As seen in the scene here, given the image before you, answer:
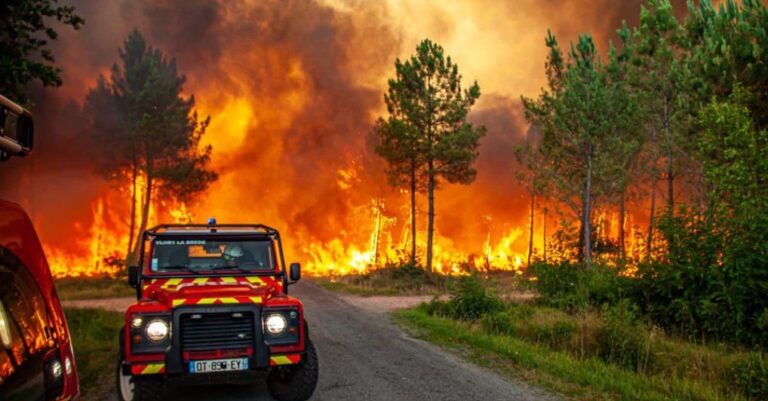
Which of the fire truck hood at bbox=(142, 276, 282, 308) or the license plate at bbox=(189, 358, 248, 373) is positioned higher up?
the fire truck hood at bbox=(142, 276, 282, 308)

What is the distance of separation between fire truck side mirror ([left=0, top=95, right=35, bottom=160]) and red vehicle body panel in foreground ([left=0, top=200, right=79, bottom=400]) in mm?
372

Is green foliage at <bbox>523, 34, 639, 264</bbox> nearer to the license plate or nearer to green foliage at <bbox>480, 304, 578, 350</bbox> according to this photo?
green foliage at <bbox>480, 304, 578, 350</bbox>

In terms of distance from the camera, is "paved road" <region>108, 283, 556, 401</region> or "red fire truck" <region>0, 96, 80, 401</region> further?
"paved road" <region>108, 283, 556, 401</region>

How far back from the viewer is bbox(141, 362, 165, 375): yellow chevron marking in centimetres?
611

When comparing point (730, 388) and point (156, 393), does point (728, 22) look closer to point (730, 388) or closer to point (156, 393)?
point (730, 388)

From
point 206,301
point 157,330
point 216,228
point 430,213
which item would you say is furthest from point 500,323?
point 430,213

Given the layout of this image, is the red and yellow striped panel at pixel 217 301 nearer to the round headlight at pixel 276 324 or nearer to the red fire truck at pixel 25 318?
the round headlight at pixel 276 324

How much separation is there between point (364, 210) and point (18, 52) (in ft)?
125

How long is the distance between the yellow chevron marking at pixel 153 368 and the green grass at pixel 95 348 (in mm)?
2003

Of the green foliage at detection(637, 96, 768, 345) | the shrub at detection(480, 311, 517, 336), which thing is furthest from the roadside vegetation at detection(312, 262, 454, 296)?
the green foliage at detection(637, 96, 768, 345)

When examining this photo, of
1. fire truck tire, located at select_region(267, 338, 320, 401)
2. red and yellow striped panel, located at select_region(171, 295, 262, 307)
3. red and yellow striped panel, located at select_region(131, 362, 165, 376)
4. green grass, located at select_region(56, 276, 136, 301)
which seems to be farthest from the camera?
green grass, located at select_region(56, 276, 136, 301)

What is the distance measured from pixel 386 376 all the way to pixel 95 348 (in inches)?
244

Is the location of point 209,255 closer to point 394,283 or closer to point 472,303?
point 472,303

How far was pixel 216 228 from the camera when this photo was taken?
28.4ft
